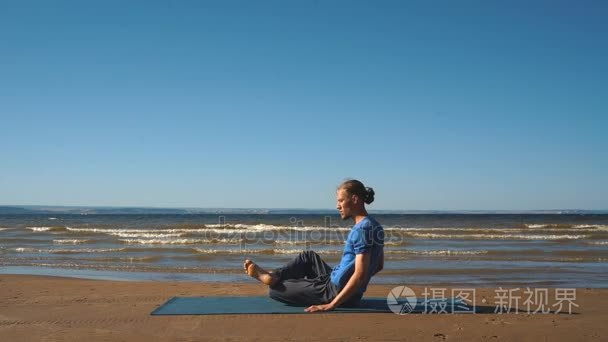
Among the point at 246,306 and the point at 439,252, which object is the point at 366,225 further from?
the point at 439,252

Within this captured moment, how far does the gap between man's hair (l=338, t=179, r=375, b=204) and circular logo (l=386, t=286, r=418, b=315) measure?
1.41 metres

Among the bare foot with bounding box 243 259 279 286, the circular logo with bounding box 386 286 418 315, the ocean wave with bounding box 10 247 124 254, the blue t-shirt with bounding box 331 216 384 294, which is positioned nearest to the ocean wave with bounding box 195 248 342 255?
the ocean wave with bounding box 10 247 124 254

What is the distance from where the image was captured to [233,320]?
5301mm

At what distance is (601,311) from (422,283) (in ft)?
11.0

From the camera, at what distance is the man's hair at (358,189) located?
509 centimetres

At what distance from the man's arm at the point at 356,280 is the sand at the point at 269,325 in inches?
7.8

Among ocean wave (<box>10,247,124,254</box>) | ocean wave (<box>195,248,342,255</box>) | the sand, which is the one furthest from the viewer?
ocean wave (<box>10,247,124,254</box>)

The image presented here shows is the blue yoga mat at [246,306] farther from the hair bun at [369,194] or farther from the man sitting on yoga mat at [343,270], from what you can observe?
the hair bun at [369,194]

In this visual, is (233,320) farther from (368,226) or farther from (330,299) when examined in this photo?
(368,226)

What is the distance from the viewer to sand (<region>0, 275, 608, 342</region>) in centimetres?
475

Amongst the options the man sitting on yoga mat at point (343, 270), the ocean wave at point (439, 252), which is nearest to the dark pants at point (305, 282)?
the man sitting on yoga mat at point (343, 270)

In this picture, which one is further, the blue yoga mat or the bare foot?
the blue yoga mat

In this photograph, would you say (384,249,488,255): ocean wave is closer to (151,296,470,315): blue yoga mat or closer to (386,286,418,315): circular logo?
(386,286,418,315): circular logo

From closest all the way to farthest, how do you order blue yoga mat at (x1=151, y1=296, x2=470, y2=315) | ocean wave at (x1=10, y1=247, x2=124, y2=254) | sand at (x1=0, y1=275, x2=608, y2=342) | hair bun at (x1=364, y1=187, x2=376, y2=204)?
1. sand at (x1=0, y1=275, x2=608, y2=342)
2. hair bun at (x1=364, y1=187, x2=376, y2=204)
3. blue yoga mat at (x1=151, y1=296, x2=470, y2=315)
4. ocean wave at (x1=10, y1=247, x2=124, y2=254)
